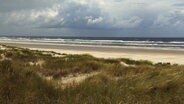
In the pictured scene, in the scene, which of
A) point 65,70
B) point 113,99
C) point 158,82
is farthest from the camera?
point 65,70

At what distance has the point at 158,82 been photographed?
777cm

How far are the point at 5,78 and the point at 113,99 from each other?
7.40 feet

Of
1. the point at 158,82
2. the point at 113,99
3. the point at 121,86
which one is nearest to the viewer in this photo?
the point at 113,99

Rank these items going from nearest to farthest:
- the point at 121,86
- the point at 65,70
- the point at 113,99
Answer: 1. the point at 113,99
2. the point at 121,86
3. the point at 65,70

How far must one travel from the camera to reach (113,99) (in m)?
6.19

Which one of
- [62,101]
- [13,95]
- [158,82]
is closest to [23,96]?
[13,95]

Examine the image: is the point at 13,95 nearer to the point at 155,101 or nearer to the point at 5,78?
the point at 5,78

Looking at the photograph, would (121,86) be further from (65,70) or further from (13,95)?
(65,70)

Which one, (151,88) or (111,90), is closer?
(111,90)

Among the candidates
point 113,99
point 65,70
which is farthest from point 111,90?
point 65,70

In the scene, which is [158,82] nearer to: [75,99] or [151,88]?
[151,88]

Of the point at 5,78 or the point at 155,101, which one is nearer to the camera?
the point at 155,101

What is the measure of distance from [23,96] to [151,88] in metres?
2.48

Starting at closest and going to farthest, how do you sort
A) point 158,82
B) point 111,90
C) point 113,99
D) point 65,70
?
point 113,99 → point 111,90 → point 158,82 → point 65,70
